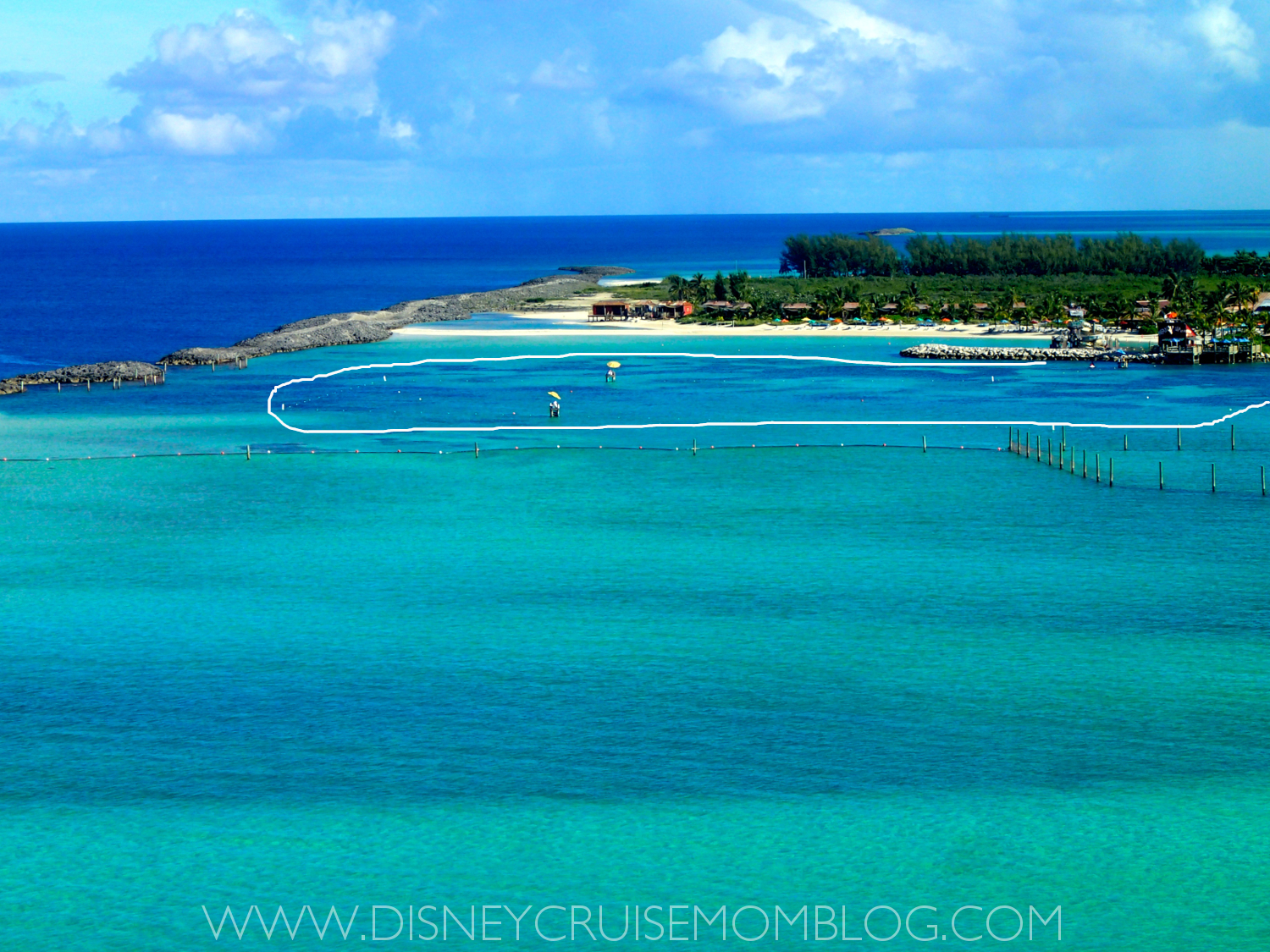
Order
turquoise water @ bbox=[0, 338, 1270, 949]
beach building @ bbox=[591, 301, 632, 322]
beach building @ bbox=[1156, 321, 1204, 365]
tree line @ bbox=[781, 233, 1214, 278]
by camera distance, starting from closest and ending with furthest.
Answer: turquoise water @ bbox=[0, 338, 1270, 949] → beach building @ bbox=[1156, 321, 1204, 365] → beach building @ bbox=[591, 301, 632, 322] → tree line @ bbox=[781, 233, 1214, 278]

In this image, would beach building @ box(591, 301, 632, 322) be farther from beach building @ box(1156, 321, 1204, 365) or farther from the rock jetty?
beach building @ box(1156, 321, 1204, 365)

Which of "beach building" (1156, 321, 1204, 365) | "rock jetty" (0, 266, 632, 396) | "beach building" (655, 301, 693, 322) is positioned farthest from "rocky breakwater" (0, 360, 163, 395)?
"beach building" (1156, 321, 1204, 365)

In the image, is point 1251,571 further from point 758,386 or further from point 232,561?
point 758,386

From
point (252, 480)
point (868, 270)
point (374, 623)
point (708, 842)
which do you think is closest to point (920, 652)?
point (708, 842)

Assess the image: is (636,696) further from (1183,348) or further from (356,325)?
(356,325)

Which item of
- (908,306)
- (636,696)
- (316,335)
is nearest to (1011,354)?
(908,306)

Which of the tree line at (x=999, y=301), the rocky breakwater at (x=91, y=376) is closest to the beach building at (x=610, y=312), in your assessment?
the tree line at (x=999, y=301)
